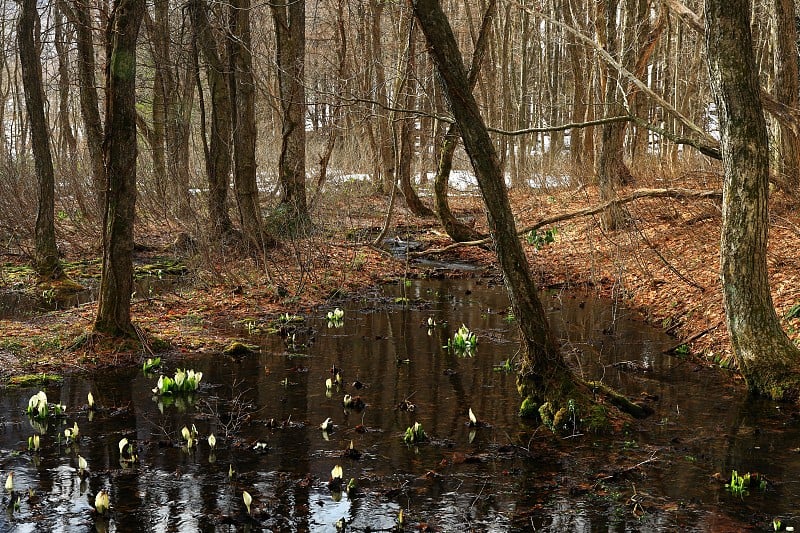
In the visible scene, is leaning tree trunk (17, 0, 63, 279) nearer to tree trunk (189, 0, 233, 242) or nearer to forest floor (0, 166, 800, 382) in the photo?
forest floor (0, 166, 800, 382)

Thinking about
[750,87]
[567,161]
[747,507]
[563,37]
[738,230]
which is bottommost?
[747,507]

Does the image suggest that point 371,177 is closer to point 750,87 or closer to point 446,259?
point 446,259

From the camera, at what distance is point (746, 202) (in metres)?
8.21

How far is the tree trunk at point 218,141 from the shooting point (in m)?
15.2

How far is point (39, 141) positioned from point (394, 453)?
382 inches

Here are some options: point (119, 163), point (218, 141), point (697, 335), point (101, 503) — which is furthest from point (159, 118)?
point (101, 503)

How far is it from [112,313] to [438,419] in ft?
14.7

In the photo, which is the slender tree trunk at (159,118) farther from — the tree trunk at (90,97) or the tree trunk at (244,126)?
the tree trunk at (244,126)

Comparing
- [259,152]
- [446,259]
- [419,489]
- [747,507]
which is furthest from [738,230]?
[259,152]

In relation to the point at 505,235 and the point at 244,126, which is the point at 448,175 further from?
the point at 505,235

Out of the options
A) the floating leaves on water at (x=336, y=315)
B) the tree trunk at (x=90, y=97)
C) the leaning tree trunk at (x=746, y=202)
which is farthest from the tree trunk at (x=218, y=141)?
the leaning tree trunk at (x=746, y=202)

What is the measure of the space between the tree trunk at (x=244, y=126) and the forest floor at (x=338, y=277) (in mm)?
777

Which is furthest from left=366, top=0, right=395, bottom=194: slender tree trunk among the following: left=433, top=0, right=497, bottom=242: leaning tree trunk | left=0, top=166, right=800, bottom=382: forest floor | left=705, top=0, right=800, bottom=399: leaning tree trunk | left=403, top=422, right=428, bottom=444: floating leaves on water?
left=403, top=422, right=428, bottom=444: floating leaves on water

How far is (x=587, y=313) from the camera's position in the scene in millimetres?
12750
